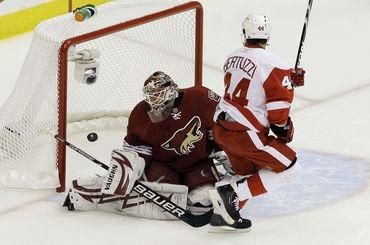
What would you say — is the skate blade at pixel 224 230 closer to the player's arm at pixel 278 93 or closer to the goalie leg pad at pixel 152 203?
the goalie leg pad at pixel 152 203

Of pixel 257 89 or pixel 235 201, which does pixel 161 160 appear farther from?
pixel 257 89

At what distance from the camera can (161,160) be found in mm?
4566

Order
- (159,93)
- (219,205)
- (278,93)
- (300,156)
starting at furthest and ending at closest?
(300,156), (159,93), (219,205), (278,93)

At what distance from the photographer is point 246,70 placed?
13.8ft

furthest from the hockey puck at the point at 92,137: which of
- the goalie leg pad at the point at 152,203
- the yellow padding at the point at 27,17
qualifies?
the yellow padding at the point at 27,17

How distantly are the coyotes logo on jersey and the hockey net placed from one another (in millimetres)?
376

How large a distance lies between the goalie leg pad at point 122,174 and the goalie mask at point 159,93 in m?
0.17

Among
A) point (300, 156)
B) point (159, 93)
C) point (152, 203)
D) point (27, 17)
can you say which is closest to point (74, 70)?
point (159, 93)

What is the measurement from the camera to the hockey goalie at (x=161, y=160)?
14.6ft

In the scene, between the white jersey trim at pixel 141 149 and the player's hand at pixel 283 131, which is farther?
the white jersey trim at pixel 141 149

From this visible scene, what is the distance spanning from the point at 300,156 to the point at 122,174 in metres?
0.84

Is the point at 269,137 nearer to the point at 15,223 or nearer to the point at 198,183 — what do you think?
the point at 198,183

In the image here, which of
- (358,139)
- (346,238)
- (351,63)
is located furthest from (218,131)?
(351,63)

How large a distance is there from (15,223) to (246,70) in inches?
35.7
